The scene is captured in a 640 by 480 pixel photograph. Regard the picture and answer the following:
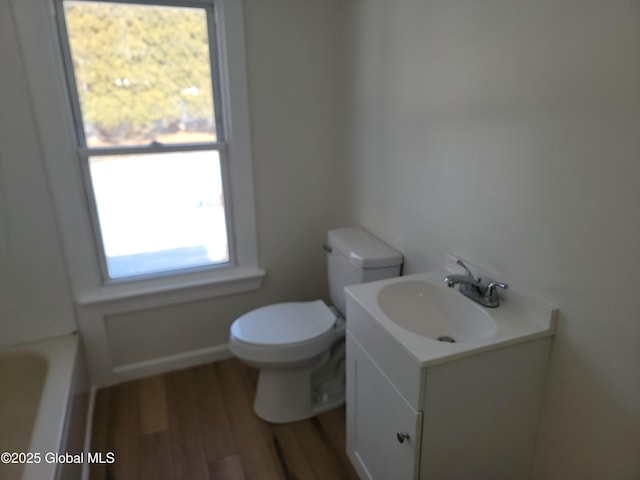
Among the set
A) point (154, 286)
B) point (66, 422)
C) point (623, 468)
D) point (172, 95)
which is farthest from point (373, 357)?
point (172, 95)

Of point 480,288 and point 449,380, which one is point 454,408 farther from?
point 480,288

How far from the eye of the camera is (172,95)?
2.08 m

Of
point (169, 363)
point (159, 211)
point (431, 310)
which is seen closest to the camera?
point (431, 310)

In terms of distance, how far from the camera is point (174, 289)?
7.45 ft

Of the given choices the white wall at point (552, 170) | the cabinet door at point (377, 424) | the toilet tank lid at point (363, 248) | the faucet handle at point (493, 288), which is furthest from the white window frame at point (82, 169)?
the faucet handle at point (493, 288)

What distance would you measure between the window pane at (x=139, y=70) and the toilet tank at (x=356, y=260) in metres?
0.96

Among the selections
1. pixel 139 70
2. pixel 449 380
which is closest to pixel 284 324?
pixel 449 380

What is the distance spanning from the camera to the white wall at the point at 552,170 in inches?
39.4

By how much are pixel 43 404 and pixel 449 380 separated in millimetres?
1505

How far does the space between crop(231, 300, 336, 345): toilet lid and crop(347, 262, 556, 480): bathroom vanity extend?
0.44 m

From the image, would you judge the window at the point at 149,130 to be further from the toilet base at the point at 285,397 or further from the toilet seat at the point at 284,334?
the toilet base at the point at 285,397

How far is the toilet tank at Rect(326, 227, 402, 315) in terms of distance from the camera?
6.15 ft

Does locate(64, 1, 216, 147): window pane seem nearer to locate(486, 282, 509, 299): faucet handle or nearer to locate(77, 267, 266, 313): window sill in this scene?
locate(77, 267, 266, 313): window sill

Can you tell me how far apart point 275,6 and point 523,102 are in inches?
55.5
